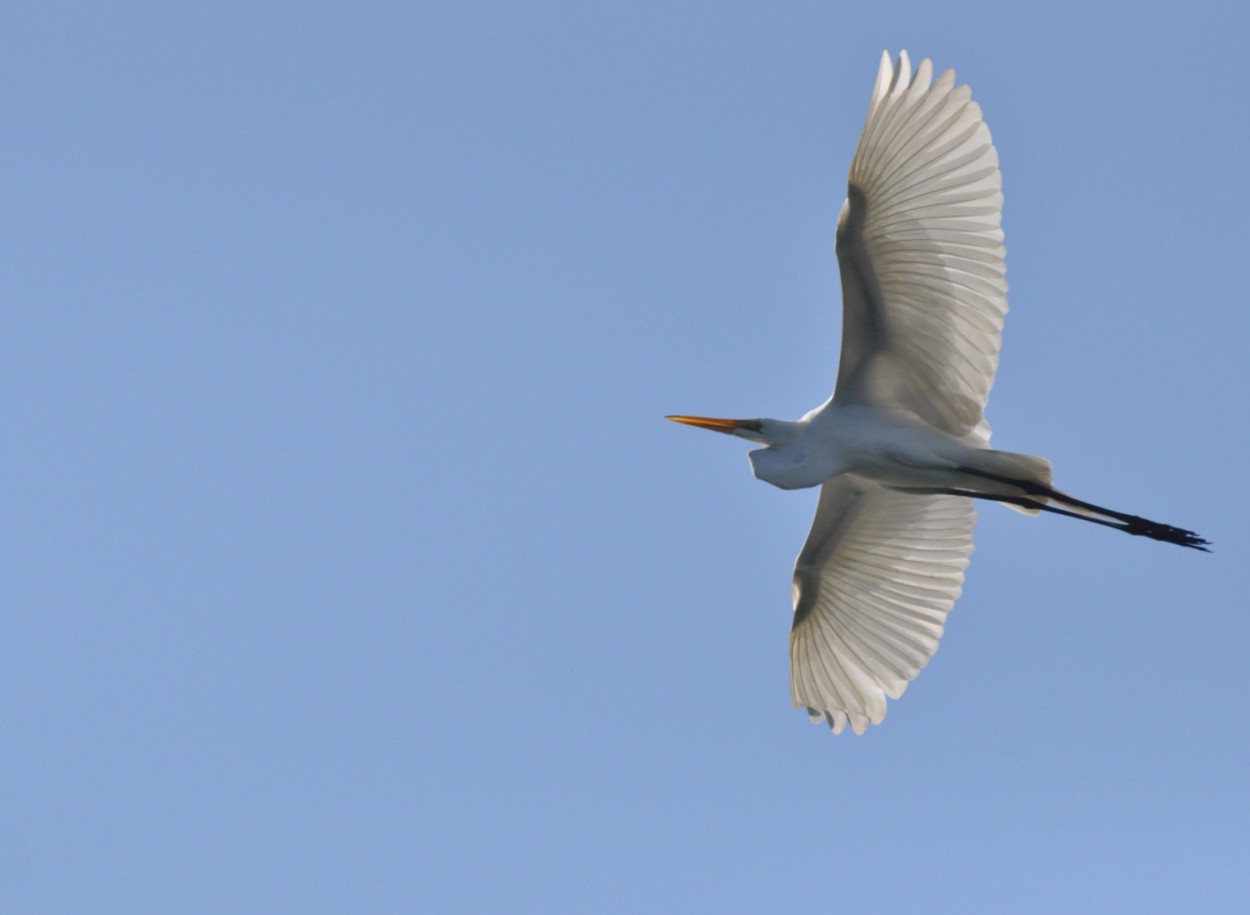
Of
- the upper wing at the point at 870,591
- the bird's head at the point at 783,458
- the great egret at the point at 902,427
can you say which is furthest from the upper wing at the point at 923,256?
the upper wing at the point at 870,591

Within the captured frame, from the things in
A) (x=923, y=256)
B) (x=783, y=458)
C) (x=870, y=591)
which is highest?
(x=923, y=256)

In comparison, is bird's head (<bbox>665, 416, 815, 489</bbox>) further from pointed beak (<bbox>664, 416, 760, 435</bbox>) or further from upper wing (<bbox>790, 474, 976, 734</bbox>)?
upper wing (<bbox>790, 474, 976, 734</bbox>)

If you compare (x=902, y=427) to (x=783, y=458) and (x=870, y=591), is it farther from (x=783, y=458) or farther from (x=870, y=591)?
(x=870, y=591)

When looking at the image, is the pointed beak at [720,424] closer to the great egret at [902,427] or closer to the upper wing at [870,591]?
the great egret at [902,427]

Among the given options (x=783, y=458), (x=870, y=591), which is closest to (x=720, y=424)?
(x=783, y=458)

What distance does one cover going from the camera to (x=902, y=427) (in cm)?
816

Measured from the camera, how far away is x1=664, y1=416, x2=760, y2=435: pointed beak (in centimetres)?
841

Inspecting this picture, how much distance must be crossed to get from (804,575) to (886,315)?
1992 mm

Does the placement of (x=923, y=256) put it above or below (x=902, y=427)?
above

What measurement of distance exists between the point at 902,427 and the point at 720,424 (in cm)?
101

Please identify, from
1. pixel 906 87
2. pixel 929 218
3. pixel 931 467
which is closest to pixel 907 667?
pixel 931 467

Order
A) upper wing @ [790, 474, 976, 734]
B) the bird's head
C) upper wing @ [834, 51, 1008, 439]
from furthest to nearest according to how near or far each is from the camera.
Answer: upper wing @ [790, 474, 976, 734] < the bird's head < upper wing @ [834, 51, 1008, 439]

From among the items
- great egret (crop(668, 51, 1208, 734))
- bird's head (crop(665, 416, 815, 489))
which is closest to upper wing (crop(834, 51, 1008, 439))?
great egret (crop(668, 51, 1208, 734))

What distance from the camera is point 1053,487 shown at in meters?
8.03
